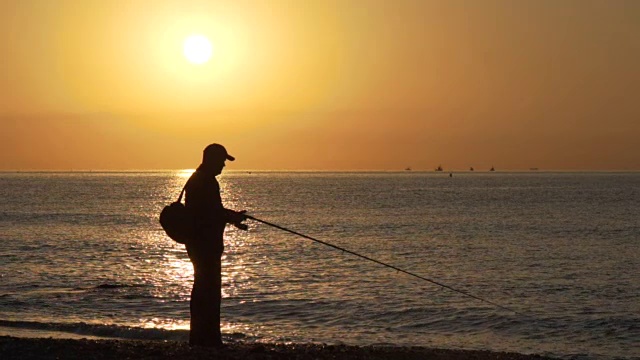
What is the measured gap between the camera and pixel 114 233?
163 ft

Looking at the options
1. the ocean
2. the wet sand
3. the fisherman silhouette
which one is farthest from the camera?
the ocean

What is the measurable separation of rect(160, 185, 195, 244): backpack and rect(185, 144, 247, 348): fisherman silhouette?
6 cm

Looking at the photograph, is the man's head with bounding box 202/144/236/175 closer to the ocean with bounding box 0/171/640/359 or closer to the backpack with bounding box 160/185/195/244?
the backpack with bounding box 160/185/195/244

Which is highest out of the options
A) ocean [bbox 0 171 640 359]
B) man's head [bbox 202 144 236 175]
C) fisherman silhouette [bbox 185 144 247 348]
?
man's head [bbox 202 144 236 175]

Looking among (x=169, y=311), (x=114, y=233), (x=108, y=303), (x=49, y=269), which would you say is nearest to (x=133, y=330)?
(x=169, y=311)

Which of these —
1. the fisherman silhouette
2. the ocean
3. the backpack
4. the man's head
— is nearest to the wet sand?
the fisherman silhouette

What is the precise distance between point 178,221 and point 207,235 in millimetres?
364

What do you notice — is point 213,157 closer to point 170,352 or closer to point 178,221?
point 178,221

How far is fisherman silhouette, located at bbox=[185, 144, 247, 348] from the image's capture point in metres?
10.7

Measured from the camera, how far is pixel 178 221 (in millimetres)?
10719

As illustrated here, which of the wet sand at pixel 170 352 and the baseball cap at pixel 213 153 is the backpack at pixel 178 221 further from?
the wet sand at pixel 170 352

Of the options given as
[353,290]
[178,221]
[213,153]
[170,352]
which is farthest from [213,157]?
[353,290]

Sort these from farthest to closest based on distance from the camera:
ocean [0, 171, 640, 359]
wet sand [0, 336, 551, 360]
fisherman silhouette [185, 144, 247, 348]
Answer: ocean [0, 171, 640, 359] < fisherman silhouette [185, 144, 247, 348] < wet sand [0, 336, 551, 360]

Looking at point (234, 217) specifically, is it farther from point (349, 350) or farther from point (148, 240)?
point (148, 240)
